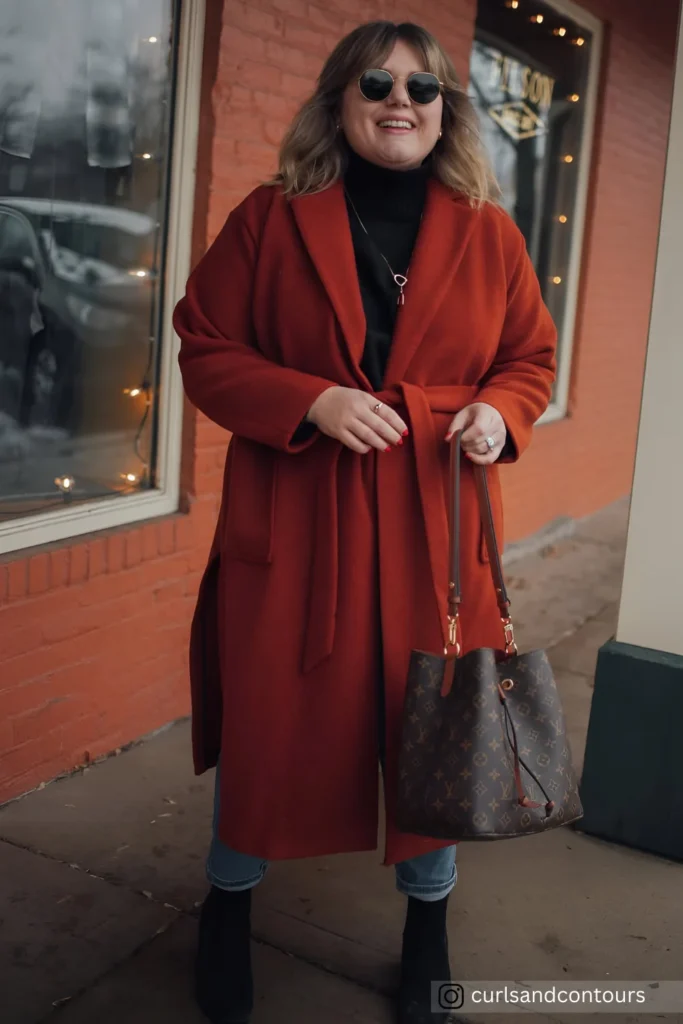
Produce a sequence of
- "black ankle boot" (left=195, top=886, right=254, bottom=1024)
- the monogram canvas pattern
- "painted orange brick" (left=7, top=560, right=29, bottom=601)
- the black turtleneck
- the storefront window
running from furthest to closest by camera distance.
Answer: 1. the storefront window
2. "painted orange brick" (left=7, top=560, right=29, bottom=601)
3. "black ankle boot" (left=195, top=886, right=254, bottom=1024)
4. the black turtleneck
5. the monogram canvas pattern

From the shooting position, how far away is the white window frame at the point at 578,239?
678cm

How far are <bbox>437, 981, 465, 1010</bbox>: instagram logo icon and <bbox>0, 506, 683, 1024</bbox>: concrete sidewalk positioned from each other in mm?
65

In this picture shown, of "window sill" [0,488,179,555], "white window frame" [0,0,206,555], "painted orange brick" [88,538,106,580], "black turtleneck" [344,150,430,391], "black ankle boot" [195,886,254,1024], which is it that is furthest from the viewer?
"white window frame" [0,0,206,555]

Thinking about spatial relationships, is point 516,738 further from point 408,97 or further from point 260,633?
point 408,97

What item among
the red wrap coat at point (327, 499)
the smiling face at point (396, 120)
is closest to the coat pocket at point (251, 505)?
the red wrap coat at point (327, 499)

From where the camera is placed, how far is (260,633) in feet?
7.28

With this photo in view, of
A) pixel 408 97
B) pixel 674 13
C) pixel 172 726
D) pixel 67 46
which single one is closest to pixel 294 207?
pixel 408 97

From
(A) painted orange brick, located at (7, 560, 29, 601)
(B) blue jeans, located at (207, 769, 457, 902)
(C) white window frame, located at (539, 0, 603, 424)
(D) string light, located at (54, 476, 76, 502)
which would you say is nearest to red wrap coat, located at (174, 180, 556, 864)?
(B) blue jeans, located at (207, 769, 457, 902)

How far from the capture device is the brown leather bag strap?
208 centimetres

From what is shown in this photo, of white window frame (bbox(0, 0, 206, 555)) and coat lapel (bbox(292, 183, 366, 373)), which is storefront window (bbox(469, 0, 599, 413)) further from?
coat lapel (bbox(292, 183, 366, 373))

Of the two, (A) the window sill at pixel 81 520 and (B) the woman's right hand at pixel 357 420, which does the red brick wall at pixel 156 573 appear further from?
(B) the woman's right hand at pixel 357 420

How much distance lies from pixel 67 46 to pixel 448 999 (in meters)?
2.73

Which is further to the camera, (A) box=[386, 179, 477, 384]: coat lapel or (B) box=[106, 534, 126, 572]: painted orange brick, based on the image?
(B) box=[106, 534, 126, 572]: painted orange brick

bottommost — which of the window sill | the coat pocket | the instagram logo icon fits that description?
the instagram logo icon
